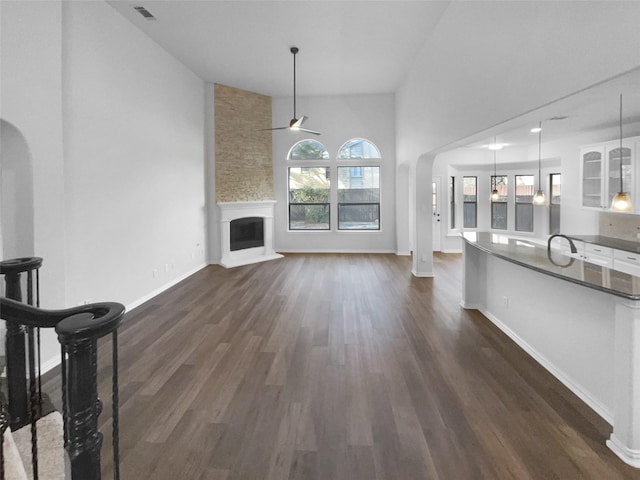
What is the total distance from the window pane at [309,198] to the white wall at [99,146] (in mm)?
3099

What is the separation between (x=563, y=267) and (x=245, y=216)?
22.4 ft

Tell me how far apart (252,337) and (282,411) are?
1.51m

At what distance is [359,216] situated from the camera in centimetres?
975

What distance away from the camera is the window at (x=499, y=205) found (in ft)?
31.5

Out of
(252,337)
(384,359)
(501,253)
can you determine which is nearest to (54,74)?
(252,337)

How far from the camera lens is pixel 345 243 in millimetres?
9742

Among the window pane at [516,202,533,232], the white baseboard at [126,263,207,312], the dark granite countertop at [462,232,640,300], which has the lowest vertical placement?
the white baseboard at [126,263,207,312]

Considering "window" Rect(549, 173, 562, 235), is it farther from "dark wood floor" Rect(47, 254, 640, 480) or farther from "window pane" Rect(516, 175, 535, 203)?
"dark wood floor" Rect(47, 254, 640, 480)

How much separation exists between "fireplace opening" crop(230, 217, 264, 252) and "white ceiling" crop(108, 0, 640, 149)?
A: 307cm

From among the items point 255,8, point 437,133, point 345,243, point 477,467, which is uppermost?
point 255,8

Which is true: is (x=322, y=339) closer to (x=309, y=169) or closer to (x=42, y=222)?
(x=42, y=222)

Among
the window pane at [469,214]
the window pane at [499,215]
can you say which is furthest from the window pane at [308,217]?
the window pane at [499,215]

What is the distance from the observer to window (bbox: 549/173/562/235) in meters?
8.54

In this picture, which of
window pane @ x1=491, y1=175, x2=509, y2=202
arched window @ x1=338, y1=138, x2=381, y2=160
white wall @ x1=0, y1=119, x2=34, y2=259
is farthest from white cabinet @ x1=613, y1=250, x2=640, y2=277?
white wall @ x1=0, y1=119, x2=34, y2=259
